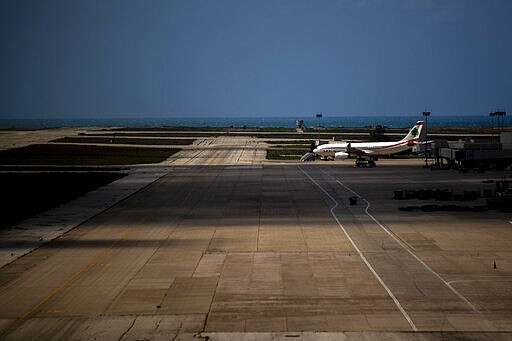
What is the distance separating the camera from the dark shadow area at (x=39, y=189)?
56.3 metres

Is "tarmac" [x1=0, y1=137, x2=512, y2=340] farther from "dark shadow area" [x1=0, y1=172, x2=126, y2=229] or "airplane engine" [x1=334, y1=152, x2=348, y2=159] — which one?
"airplane engine" [x1=334, y1=152, x2=348, y2=159]

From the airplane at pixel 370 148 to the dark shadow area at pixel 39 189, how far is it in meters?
45.3

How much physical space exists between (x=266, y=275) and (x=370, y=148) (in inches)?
3616

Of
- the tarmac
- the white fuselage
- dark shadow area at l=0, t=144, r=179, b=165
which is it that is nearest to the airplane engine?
the white fuselage

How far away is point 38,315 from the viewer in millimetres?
25922

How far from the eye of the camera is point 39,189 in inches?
2842

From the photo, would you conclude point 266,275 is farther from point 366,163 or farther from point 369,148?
point 369,148

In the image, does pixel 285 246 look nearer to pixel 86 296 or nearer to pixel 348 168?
pixel 86 296

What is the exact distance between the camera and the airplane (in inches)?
4761

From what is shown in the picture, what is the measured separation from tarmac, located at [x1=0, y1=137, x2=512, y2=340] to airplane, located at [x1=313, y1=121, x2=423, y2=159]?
58.9 m

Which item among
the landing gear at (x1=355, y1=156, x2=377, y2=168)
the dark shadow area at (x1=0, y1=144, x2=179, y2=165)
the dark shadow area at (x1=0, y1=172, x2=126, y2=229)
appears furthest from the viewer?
the dark shadow area at (x1=0, y1=144, x2=179, y2=165)

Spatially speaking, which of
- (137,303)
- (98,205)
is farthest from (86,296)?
(98,205)

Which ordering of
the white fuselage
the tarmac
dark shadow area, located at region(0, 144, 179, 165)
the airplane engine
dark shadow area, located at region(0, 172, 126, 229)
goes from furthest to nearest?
the airplane engine
the white fuselage
dark shadow area, located at region(0, 144, 179, 165)
dark shadow area, located at region(0, 172, 126, 229)
the tarmac

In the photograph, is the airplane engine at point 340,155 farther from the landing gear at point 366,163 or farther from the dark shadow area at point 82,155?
the dark shadow area at point 82,155
